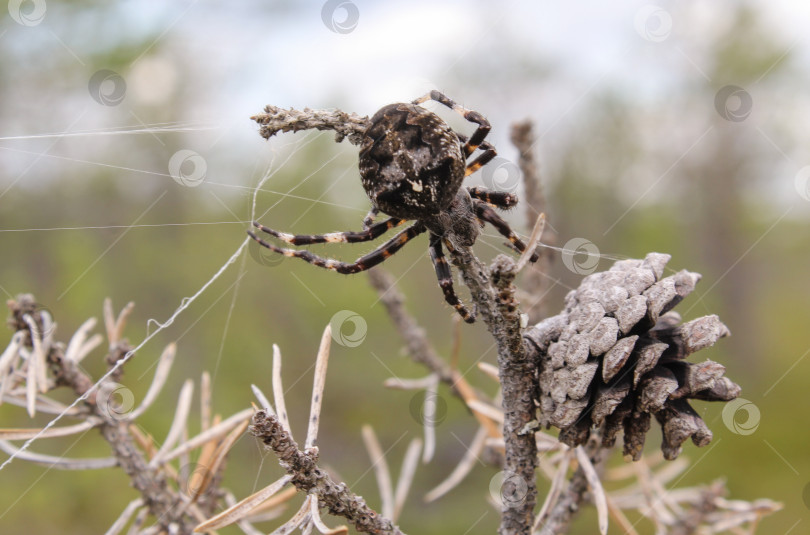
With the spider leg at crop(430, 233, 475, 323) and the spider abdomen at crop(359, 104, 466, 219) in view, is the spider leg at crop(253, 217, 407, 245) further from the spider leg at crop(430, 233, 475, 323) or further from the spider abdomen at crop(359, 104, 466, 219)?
the spider abdomen at crop(359, 104, 466, 219)

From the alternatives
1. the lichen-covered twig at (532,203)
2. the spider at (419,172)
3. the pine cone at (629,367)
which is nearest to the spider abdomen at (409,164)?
the spider at (419,172)

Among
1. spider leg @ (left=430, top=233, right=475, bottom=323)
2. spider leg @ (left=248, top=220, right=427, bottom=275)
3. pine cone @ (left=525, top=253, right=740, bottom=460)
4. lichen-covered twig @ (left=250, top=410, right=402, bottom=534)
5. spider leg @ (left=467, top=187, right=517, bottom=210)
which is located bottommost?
pine cone @ (left=525, top=253, right=740, bottom=460)

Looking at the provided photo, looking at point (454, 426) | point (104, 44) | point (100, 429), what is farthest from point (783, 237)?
point (100, 429)

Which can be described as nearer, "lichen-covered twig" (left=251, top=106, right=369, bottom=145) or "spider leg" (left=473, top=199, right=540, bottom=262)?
"lichen-covered twig" (left=251, top=106, right=369, bottom=145)

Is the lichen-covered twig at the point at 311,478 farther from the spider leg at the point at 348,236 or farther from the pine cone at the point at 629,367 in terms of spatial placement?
the spider leg at the point at 348,236

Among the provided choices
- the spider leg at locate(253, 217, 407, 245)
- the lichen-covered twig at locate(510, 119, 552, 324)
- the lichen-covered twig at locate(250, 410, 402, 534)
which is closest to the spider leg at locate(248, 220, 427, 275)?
the spider leg at locate(253, 217, 407, 245)

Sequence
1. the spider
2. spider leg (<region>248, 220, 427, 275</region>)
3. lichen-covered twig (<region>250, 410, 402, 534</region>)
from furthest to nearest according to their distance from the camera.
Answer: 1. spider leg (<region>248, 220, 427, 275</region>)
2. the spider
3. lichen-covered twig (<region>250, 410, 402, 534</region>)

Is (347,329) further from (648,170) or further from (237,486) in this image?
(648,170)
